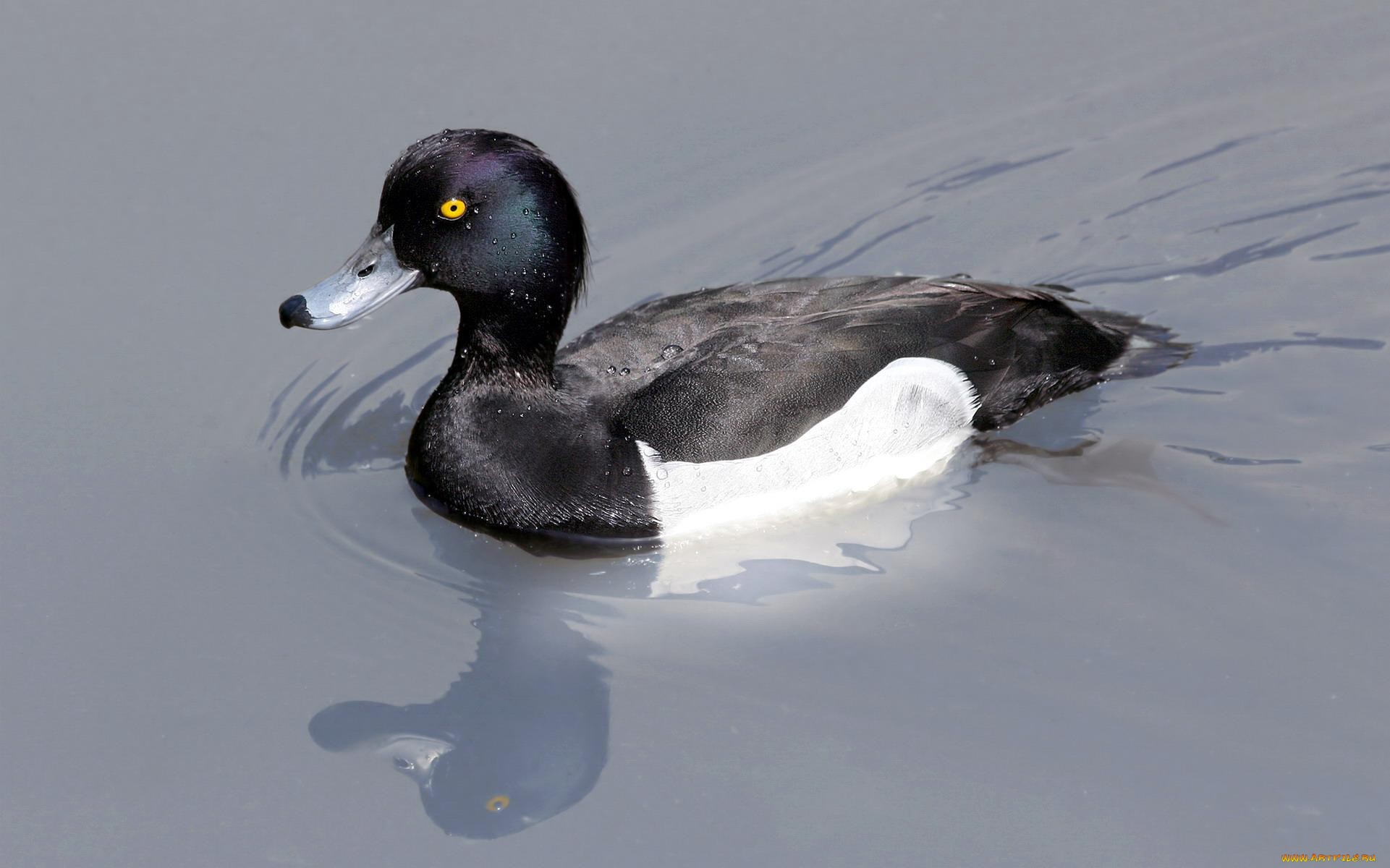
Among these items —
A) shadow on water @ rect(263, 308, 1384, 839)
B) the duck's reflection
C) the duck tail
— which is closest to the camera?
the duck's reflection

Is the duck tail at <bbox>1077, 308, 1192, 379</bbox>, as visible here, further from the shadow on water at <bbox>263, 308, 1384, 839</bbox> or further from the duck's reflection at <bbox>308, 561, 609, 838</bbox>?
the duck's reflection at <bbox>308, 561, 609, 838</bbox>

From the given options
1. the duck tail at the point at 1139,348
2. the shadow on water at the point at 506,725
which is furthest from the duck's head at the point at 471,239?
the duck tail at the point at 1139,348

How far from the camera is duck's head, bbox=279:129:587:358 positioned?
17.2ft

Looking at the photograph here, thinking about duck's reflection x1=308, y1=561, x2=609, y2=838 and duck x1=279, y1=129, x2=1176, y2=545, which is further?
duck x1=279, y1=129, x2=1176, y2=545

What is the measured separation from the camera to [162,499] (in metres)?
5.90

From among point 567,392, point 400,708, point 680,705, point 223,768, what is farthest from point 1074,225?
point 223,768

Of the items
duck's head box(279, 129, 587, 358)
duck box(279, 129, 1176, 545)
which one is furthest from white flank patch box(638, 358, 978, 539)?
duck's head box(279, 129, 587, 358)

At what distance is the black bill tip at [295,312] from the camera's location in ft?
17.4

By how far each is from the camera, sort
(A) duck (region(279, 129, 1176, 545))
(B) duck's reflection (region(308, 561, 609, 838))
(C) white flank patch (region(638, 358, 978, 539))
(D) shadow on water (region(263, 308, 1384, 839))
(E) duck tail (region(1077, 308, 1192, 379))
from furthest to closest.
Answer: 1. (E) duck tail (region(1077, 308, 1192, 379))
2. (C) white flank patch (region(638, 358, 978, 539))
3. (A) duck (region(279, 129, 1176, 545))
4. (D) shadow on water (region(263, 308, 1384, 839))
5. (B) duck's reflection (region(308, 561, 609, 838))

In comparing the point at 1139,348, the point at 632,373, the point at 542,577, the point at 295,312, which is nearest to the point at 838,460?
the point at 632,373

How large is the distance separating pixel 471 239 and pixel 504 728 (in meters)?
1.64

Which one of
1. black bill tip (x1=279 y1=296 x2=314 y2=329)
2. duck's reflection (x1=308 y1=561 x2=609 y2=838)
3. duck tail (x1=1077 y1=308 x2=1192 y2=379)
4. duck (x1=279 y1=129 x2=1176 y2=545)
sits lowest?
duck's reflection (x1=308 y1=561 x2=609 y2=838)

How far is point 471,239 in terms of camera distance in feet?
17.4

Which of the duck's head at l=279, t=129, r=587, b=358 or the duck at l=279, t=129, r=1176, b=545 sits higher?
the duck's head at l=279, t=129, r=587, b=358
